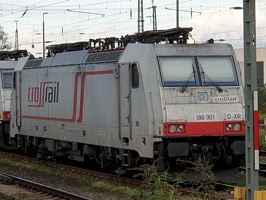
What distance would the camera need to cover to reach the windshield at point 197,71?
14289mm

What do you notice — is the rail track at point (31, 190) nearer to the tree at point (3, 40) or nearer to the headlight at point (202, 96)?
the headlight at point (202, 96)

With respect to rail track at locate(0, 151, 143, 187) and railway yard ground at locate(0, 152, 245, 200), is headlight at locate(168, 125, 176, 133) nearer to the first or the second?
railway yard ground at locate(0, 152, 245, 200)

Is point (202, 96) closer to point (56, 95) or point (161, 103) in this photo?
point (161, 103)

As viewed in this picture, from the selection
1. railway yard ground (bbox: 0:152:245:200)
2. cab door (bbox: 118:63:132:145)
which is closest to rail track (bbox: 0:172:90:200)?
railway yard ground (bbox: 0:152:245:200)

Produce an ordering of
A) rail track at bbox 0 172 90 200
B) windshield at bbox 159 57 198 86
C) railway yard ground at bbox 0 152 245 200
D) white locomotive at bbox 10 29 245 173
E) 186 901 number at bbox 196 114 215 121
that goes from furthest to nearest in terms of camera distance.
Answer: windshield at bbox 159 57 198 86 < 186 901 number at bbox 196 114 215 121 < white locomotive at bbox 10 29 245 173 < rail track at bbox 0 172 90 200 < railway yard ground at bbox 0 152 245 200

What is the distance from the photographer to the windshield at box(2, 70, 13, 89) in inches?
960

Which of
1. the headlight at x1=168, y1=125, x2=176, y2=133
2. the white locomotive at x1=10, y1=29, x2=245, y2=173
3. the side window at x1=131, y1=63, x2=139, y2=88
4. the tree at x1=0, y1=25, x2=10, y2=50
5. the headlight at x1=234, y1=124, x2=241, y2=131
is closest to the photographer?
the headlight at x1=168, y1=125, x2=176, y2=133

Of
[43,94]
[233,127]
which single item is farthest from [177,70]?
[43,94]

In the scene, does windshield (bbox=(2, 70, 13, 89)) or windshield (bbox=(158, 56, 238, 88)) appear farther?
windshield (bbox=(2, 70, 13, 89))

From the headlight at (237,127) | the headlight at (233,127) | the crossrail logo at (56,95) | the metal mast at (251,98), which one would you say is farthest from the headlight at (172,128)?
the metal mast at (251,98)

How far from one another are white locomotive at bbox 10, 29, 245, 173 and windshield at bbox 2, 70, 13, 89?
7.55 metres

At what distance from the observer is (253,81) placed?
9055mm

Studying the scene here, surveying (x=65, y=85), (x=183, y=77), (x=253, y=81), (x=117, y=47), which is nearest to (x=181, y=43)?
(x=183, y=77)

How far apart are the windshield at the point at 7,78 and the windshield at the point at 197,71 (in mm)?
11197
